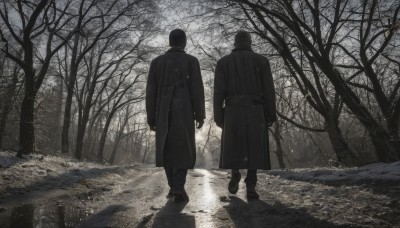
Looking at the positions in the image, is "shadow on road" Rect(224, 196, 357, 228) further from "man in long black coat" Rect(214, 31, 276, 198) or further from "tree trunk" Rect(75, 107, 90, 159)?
"tree trunk" Rect(75, 107, 90, 159)

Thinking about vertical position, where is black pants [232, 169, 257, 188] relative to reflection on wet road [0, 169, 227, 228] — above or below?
above

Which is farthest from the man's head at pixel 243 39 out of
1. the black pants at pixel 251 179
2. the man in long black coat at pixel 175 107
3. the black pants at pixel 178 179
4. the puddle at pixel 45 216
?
the puddle at pixel 45 216

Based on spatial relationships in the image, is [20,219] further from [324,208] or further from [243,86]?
[243,86]

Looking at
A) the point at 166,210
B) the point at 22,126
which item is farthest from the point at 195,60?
the point at 22,126

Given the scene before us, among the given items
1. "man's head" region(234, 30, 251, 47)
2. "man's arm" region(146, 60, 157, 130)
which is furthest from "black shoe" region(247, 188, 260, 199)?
"man's head" region(234, 30, 251, 47)

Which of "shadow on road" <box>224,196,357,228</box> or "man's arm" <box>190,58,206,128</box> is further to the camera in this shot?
"man's arm" <box>190,58,206,128</box>

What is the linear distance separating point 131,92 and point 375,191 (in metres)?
26.1

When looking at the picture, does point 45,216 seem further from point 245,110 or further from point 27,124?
point 27,124

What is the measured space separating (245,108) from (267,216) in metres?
1.79

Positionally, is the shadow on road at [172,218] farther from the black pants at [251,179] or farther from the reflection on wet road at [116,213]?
the black pants at [251,179]

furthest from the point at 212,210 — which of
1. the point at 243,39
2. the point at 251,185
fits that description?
the point at 243,39

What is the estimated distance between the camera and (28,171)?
6.73 m

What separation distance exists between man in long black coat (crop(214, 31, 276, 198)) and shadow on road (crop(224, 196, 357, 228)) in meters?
0.78

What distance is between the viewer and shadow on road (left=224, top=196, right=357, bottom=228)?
9.54ft
